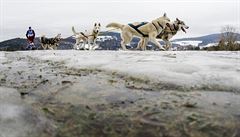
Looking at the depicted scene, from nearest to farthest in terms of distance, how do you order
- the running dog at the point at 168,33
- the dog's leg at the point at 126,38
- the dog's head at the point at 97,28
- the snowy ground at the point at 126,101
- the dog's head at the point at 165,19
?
1. the snowy ground at the point at 126,101
2. the dog's head at the point at 165,19
3. the running dog at the point at 168,33
4. the dog's leg at the point at 126,38
5. the dog's head at the point at 97,28

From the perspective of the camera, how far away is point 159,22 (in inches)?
590

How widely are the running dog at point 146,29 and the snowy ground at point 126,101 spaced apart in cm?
892

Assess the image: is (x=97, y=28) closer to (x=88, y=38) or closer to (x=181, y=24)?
(x=88, y=38)

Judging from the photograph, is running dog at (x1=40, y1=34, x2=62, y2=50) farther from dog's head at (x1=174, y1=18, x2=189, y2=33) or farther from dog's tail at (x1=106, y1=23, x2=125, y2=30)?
dog's head at (x1=174, y1=18, x2=189, y2=33)

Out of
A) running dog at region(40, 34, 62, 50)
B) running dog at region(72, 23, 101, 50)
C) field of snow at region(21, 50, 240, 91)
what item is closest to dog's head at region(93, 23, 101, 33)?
running dog at region(72, 23, 101, 50)

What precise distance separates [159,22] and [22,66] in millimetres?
8709

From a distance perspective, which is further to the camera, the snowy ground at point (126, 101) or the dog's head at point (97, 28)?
the dog's head at point (97, 28)

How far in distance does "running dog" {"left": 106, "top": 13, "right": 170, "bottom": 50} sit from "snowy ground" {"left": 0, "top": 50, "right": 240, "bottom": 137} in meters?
8.92

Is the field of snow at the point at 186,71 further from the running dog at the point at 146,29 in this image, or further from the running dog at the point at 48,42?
the running dog at the point at 48,42

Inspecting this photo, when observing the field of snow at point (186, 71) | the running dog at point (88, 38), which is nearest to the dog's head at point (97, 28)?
the running dog at point (88, 38)

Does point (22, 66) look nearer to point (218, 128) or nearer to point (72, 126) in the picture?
point (72, 126)

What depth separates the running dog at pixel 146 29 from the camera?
49.1 feet

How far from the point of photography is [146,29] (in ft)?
49.3

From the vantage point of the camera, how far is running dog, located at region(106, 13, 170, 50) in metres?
15.0
